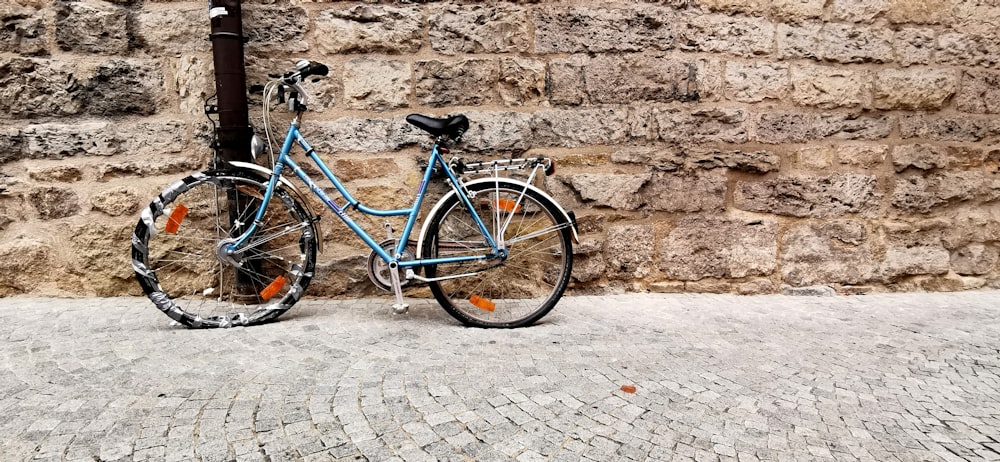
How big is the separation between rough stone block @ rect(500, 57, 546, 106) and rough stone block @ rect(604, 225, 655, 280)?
931 mm

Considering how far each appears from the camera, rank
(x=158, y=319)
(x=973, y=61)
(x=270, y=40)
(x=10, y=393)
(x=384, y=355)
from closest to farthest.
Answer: (x=10, y=393), (x=384, y=355), (x=158, y=319), (x=270, y=40), (x=973, y=61)

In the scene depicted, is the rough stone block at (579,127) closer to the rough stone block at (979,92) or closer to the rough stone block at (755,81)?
the rough stone block at (755,81)

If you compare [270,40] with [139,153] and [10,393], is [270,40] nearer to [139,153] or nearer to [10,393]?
[139,153]

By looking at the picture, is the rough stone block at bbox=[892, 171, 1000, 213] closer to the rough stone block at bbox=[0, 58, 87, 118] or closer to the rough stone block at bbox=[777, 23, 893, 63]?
the rough stone block at bbox=[777, 23, 893, 63]

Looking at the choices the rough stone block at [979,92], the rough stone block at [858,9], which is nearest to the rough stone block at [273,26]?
the rough stone block at [858,9]

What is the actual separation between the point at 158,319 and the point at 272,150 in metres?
1.09

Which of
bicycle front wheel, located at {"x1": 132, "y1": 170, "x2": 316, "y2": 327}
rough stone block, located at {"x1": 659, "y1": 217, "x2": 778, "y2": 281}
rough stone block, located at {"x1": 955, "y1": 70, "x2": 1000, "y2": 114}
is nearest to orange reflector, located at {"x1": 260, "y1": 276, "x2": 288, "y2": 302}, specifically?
bicycle front wheel, located at {"x1": 132, "y1": 170, "x2": 316, "y2": 327}

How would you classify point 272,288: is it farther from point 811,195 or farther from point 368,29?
point 811,195

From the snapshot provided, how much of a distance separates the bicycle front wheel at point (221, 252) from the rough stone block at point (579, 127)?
1.43 m

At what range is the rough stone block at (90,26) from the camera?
132 inches

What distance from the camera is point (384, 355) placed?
8.80ft

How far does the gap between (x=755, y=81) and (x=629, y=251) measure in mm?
1283

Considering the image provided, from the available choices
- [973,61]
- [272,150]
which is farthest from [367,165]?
[973,61]

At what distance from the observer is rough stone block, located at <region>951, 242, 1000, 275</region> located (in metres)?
3.89
